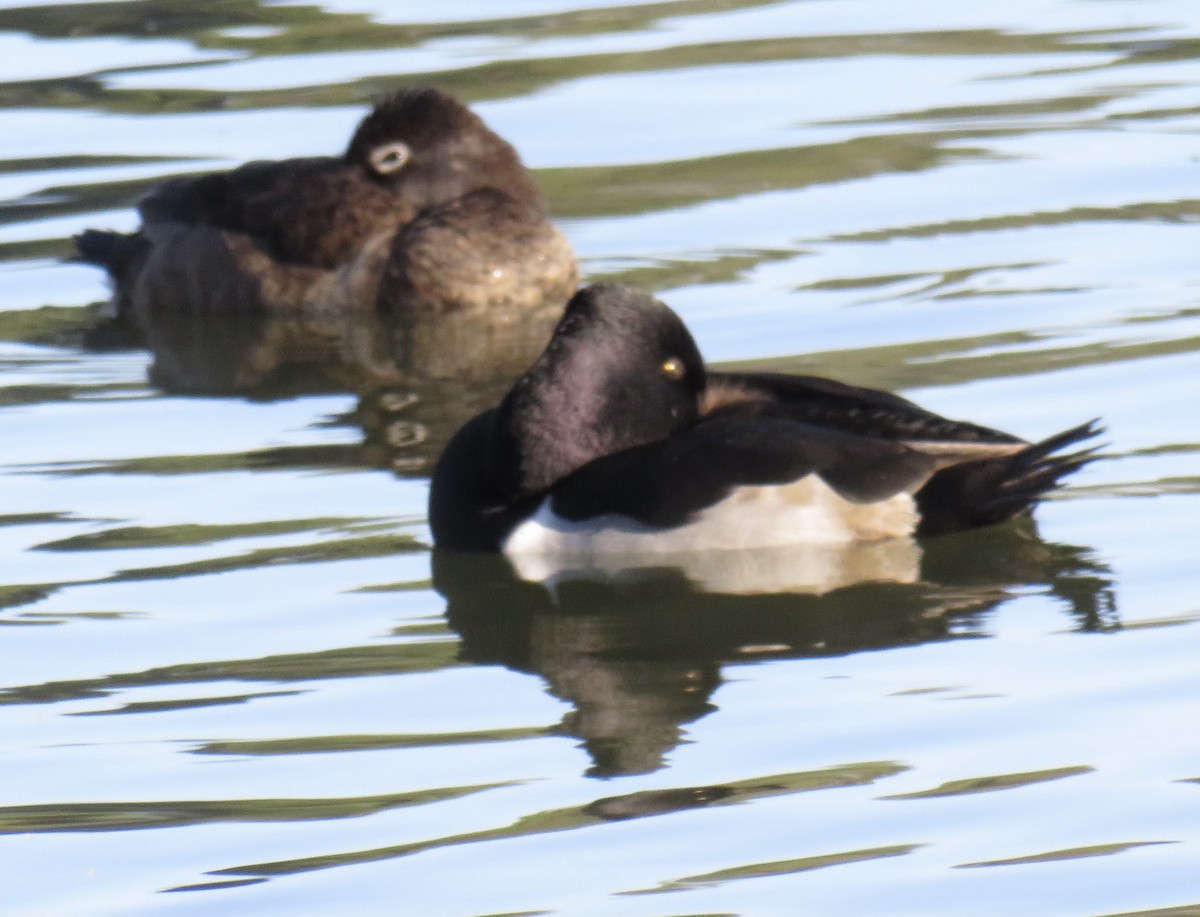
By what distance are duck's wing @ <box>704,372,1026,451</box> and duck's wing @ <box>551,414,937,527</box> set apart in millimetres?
53

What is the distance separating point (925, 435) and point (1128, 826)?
2311 mm

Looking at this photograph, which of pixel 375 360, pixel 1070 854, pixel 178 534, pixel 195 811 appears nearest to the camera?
pixel 1070 854

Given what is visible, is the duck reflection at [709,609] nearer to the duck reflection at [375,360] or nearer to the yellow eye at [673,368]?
the yellow eye at [673,368]

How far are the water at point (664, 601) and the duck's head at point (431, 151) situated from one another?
28.0 inches

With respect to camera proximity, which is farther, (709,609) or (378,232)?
(378,232)

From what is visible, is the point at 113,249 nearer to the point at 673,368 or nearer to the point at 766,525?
the point at 673,368

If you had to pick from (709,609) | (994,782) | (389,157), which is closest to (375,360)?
(389,157)

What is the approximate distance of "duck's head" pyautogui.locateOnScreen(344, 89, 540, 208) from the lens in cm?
1184

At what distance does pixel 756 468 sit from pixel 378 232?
14.5 feet

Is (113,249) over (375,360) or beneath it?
over

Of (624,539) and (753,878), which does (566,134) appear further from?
(753,878)

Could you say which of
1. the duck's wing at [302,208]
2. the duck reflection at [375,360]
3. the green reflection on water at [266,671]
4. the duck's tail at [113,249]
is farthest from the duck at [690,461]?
the duck's tail at [113,249]

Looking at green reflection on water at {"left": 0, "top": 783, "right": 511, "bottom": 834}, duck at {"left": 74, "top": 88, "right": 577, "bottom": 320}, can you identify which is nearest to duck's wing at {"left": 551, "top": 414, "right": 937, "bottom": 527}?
green reflection on water at {"left": 0, "top": 783, "right": 511, "bottom": 834}

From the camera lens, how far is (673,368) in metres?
8.09
